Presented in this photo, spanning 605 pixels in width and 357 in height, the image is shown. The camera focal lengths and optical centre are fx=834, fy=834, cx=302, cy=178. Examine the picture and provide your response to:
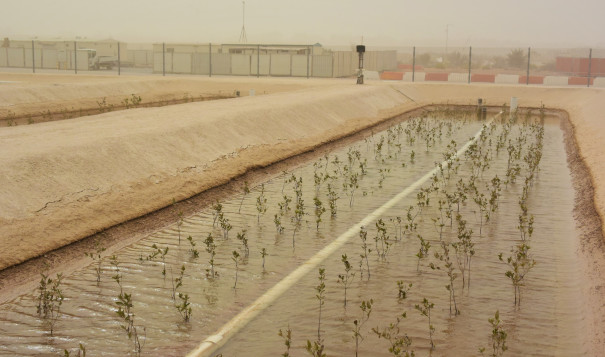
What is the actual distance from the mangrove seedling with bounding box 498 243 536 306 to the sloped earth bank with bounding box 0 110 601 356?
100 millimetres

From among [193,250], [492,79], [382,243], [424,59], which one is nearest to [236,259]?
[193,250]

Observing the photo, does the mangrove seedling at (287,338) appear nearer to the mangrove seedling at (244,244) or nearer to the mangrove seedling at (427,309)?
the mangrove seedling at (427,309)

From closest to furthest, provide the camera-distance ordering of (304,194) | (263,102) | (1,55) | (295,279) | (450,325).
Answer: (450,325)
(295,279)
(304,194)
(263,102)
(1,55)

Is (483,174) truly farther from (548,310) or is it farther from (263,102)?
(263,102)

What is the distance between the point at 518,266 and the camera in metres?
10.1

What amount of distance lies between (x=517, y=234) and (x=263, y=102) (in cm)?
1722

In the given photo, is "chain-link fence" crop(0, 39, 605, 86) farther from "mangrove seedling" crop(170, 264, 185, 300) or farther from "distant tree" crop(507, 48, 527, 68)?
"mangrove seedling" crop(170, 264, 185, 300)

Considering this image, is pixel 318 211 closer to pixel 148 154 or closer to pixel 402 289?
pixel 402 289

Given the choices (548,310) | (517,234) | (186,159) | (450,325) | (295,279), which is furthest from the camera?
(186,159)

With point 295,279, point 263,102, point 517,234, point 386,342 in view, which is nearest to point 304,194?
point 517,234

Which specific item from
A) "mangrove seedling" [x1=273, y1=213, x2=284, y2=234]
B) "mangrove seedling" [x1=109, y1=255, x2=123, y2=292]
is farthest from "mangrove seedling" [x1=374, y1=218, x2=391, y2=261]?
"mangrove seedling" [x1=109, y1=255, x2=123, y2=292]

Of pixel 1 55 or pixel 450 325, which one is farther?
pixel 1 55

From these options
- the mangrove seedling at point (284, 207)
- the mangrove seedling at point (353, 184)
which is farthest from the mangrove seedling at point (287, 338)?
the mangrove seedling at point (353, 184)

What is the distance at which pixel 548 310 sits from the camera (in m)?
8.51
